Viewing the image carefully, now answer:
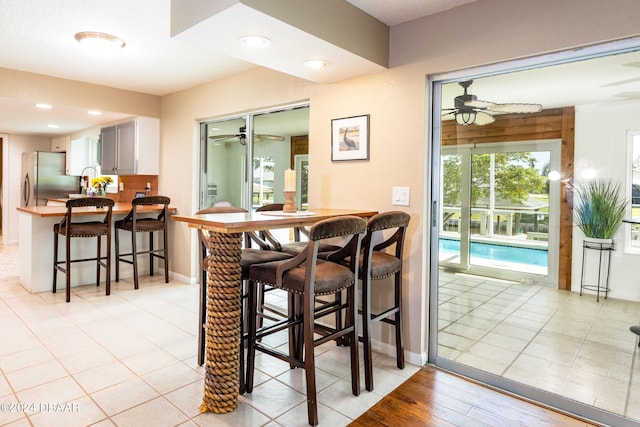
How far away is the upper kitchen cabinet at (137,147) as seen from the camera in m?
4.93

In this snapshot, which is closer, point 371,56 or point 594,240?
point 594,240

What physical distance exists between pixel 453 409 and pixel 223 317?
1.34 metres

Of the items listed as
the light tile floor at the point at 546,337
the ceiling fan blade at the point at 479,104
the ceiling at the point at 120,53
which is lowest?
the light tile floor at the point at 546,337

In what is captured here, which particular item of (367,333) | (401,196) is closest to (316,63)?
(401,196)

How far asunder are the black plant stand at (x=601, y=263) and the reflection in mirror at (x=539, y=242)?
0.08 feet

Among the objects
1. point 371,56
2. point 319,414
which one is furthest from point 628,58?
point 319,414

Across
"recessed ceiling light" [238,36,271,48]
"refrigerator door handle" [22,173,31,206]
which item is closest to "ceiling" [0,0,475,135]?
"recessed ceiling light" [238,36,271,48]

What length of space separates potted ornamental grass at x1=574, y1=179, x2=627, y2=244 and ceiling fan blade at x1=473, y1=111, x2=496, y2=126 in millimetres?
655

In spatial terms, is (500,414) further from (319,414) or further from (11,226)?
(11,226)

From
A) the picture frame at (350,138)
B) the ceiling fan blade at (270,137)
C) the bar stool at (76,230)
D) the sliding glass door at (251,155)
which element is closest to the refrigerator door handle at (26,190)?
the bar stool at (76,230)

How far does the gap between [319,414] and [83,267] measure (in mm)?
3723

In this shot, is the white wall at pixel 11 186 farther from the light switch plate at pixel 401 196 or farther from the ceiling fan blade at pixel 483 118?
the ceiling fan blade at pixel 483 118

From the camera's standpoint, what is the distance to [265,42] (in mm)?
2285

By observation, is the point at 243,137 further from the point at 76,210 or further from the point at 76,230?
the point at 76,210
